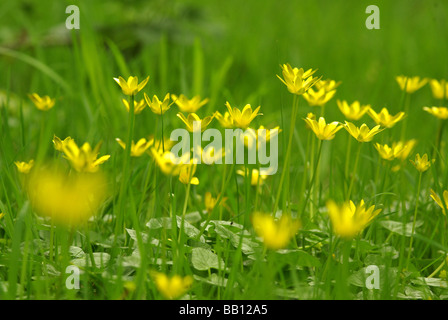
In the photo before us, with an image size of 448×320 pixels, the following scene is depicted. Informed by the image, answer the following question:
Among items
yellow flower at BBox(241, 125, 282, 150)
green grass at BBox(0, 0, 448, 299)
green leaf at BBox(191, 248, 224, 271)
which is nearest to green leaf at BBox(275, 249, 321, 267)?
green grass at BBox(0, 0, 448, 299)

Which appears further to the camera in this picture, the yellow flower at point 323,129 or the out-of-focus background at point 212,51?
the out-of-focus background at point 212,51

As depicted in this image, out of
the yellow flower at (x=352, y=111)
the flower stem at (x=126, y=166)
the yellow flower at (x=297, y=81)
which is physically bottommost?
the flower stem at (x=126, y=166)

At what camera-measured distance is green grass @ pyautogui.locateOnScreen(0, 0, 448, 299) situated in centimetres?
113

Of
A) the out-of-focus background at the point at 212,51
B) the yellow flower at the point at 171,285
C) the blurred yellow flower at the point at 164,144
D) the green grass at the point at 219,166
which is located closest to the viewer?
the yellow flower at the point at 171,285

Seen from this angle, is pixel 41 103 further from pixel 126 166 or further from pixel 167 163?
pixel 167 163

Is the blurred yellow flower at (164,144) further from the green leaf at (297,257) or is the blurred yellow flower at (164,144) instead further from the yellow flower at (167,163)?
the green leaf at (297,257)

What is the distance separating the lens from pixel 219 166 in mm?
1835

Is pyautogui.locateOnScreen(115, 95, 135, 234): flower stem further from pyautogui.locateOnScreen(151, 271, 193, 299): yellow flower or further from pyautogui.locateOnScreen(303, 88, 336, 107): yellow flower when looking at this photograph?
pyautogui.locateOnScreen(303, 88, 336, 107): yellow flower

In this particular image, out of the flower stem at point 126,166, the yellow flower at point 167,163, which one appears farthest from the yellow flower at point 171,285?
the flower stem at point 126,166

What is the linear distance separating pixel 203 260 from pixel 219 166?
27.9 inches

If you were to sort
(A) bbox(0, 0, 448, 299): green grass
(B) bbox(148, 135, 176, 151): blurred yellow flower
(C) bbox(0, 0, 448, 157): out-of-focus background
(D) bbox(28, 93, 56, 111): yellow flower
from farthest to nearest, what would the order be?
(C) bbox(0, 0, 448, 157): out-of-focus background < (D) bbox(28, 93, 56, 111): yellow flower < (B) bbox(148, 135, 176, 151): blurred yellow flower < (A) bbox(0, 0, 448, 299): green grass

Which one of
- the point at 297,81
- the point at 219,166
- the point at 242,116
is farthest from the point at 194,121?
the point at 219,166

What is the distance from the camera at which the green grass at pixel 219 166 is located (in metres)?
1.13

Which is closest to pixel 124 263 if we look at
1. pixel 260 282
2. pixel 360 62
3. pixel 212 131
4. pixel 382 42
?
pixel 260 282
